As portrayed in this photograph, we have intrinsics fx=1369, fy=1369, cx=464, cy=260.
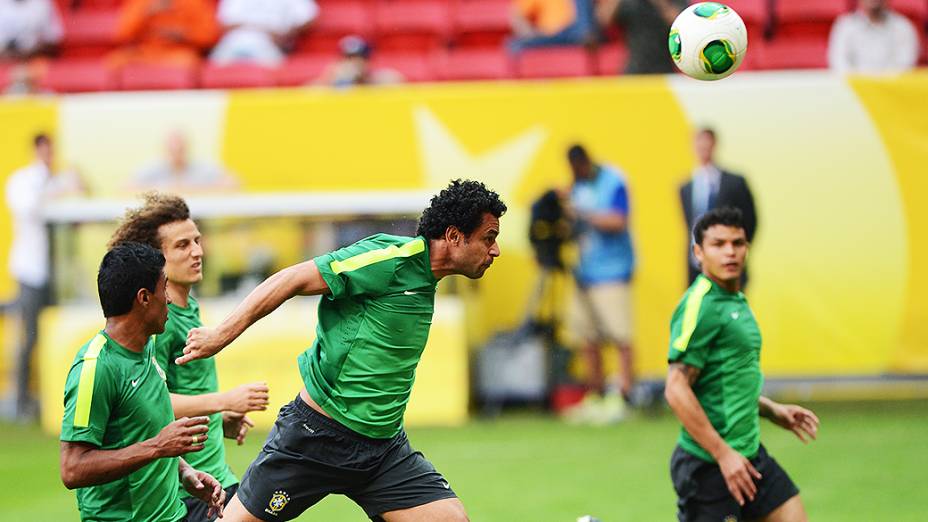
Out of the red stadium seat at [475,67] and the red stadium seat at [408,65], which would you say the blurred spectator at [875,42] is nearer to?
the red stadium seat at [475,67]

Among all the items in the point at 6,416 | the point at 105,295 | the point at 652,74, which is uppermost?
the point at 652,74

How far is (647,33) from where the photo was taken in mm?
13344

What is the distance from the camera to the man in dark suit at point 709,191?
11.5 m

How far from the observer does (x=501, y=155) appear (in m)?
12.7

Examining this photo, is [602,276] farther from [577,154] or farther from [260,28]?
[260,28]

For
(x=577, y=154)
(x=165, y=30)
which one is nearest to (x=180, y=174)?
(x=165, y=30)

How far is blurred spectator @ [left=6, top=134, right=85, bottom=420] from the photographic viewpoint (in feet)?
41.1

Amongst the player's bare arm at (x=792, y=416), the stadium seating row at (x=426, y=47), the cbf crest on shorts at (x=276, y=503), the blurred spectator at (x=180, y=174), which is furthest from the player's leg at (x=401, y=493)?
the stadium seating row at (x=426, y=47)

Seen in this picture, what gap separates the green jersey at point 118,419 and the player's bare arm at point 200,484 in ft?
0.53

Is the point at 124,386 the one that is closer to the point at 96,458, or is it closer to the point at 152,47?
the point at 96,458

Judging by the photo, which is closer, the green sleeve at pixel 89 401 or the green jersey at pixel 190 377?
the green sleeve at pixel 89 401

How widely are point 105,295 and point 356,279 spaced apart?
3.29ft

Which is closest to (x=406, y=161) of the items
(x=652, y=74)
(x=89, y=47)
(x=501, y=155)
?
(x=501, y=155)

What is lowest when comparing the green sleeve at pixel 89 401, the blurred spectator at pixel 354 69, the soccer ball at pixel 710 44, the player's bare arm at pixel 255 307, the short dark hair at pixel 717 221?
the green sleeve at pixel 89 401
